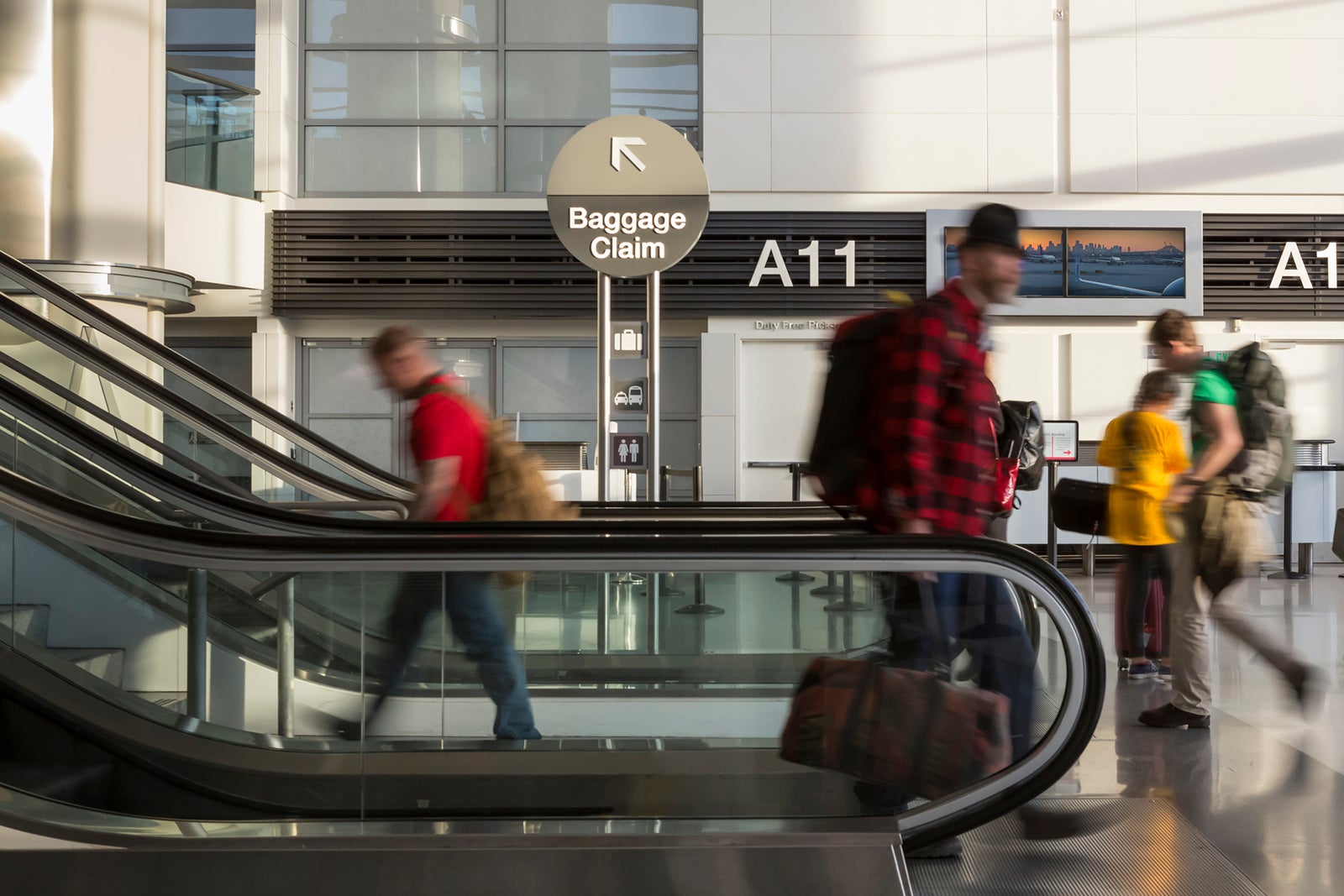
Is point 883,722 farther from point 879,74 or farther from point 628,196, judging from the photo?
point 879,74

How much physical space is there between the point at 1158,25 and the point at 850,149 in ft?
11.7

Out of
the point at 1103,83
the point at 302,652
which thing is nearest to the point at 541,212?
the point at 1103,83

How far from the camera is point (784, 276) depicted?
40.9ft

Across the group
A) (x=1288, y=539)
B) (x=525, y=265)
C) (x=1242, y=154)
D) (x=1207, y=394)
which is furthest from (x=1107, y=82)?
(x=1207, y=394)

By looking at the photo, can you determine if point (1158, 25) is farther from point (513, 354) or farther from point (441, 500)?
point (441, 500)

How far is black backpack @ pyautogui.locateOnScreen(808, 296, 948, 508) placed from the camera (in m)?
2.92

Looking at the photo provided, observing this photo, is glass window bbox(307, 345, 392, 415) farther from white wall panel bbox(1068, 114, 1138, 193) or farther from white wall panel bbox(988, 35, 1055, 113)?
white wall panel bbox(1068, 114, 1138, 193)

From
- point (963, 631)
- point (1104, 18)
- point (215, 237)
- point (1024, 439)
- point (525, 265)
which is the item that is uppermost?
point (1104, 18)

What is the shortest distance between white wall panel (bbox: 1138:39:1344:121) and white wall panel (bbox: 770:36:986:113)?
187cm

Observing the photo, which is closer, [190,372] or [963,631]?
[963,631]

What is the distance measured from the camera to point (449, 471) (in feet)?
12.2

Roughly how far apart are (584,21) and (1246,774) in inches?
438

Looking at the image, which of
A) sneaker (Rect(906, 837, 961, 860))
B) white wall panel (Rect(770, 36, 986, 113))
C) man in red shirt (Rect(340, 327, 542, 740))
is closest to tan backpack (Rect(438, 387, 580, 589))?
man in red shirt (Rect(340, 327, 542, 740))

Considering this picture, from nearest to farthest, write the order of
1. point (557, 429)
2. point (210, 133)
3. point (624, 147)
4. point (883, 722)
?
1. point (883, 722)
2. point (624, 147)
3. point (210, 133)
4. point (557, 429)
